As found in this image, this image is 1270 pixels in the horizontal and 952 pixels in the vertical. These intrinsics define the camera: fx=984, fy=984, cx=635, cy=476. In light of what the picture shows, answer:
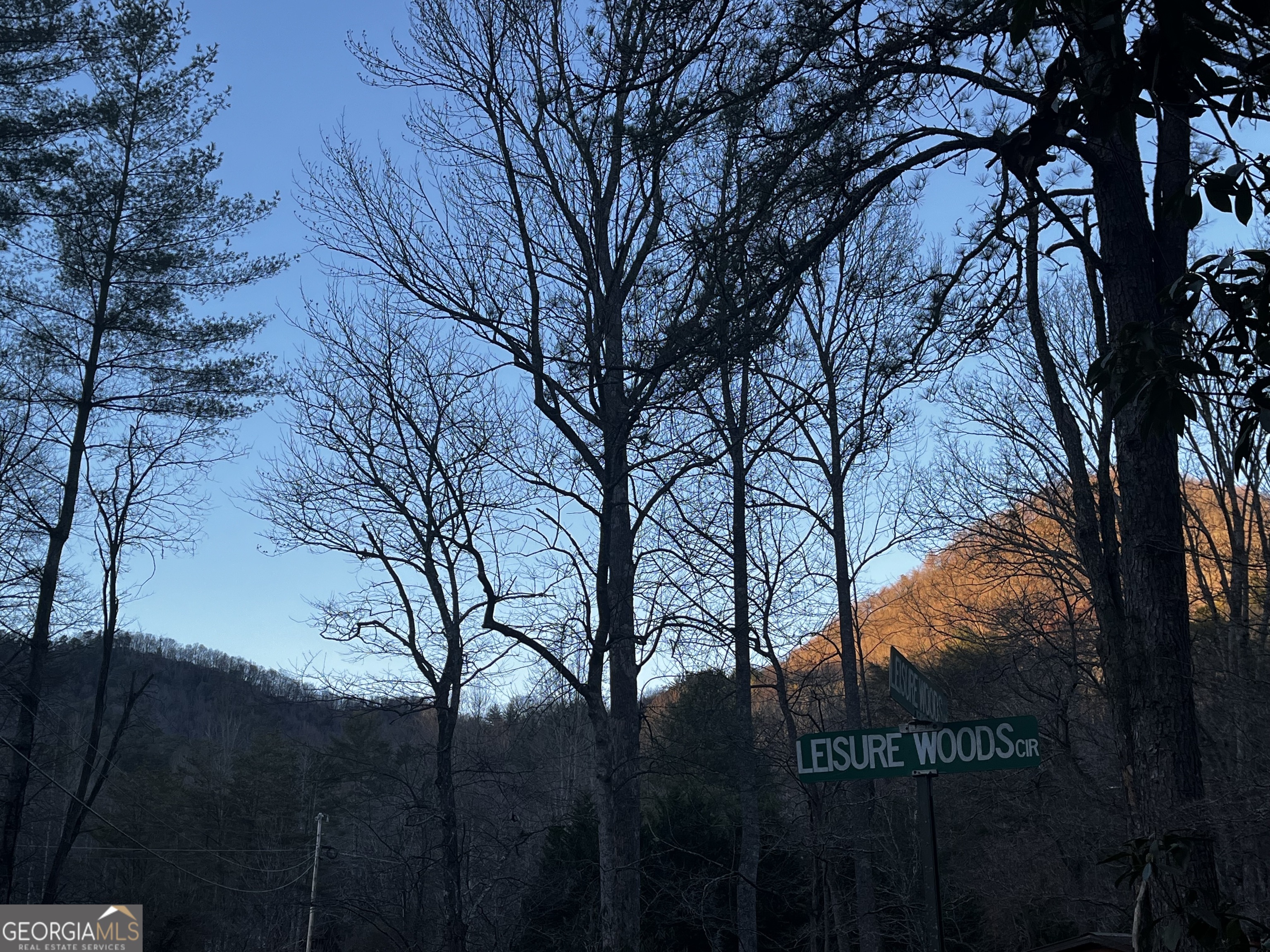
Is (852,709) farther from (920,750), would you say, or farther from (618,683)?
(920,750)

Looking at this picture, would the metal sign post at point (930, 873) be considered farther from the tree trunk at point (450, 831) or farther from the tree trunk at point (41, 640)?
the tree trunk at point (41, 640)

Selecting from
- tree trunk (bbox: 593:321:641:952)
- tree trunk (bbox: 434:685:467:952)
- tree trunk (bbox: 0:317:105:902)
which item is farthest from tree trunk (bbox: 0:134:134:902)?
tree trunk (bbox: 593:321:641:952)

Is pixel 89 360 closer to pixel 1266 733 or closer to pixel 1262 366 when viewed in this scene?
A: pixel 1262 366

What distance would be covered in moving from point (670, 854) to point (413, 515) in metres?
7.43

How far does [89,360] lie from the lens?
16.8 m

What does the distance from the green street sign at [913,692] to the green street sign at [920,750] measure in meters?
0.05

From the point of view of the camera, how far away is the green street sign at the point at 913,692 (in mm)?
3648

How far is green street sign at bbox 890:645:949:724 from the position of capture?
3648 mm

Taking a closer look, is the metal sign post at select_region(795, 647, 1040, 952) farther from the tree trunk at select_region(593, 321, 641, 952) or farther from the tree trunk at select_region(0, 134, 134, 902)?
the tree trunk at select_region(0, 134, 134, 902)

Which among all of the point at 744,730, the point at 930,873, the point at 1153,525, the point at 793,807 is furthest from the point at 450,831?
the point at 930,873

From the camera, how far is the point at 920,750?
3635mm

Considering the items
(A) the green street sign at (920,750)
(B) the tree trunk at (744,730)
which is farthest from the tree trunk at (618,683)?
(A) the green street sign at (920,750)

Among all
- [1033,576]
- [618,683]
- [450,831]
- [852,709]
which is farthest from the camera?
[1033,576]

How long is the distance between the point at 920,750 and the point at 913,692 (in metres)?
0.21
